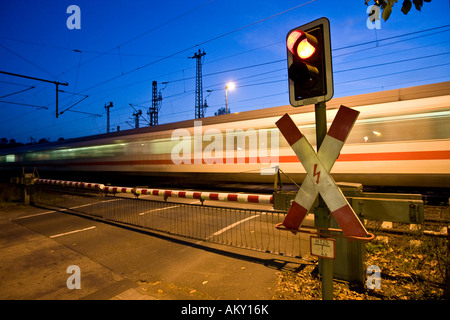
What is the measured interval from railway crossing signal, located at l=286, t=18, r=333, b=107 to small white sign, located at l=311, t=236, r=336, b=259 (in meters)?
1.15

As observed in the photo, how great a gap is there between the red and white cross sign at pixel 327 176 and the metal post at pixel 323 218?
8cm

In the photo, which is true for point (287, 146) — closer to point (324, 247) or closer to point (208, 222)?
point (208, 222)

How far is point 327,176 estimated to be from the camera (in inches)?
76.7

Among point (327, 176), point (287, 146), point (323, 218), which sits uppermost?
point (287, 146)

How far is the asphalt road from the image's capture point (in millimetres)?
2986

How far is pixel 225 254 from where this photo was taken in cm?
409

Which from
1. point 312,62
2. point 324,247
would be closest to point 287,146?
point 312,62

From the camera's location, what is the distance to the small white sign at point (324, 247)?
1.91 m

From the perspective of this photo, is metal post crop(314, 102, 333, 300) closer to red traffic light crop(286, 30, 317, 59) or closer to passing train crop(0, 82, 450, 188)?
red traffic light crop(286, 30, 317, 59)

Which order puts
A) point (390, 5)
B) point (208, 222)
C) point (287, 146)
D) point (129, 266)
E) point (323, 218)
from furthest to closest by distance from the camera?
point (287, 146), point (208, 222), point (129, 266), point (390, 5), point (323, 218)

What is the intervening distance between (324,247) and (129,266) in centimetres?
304
